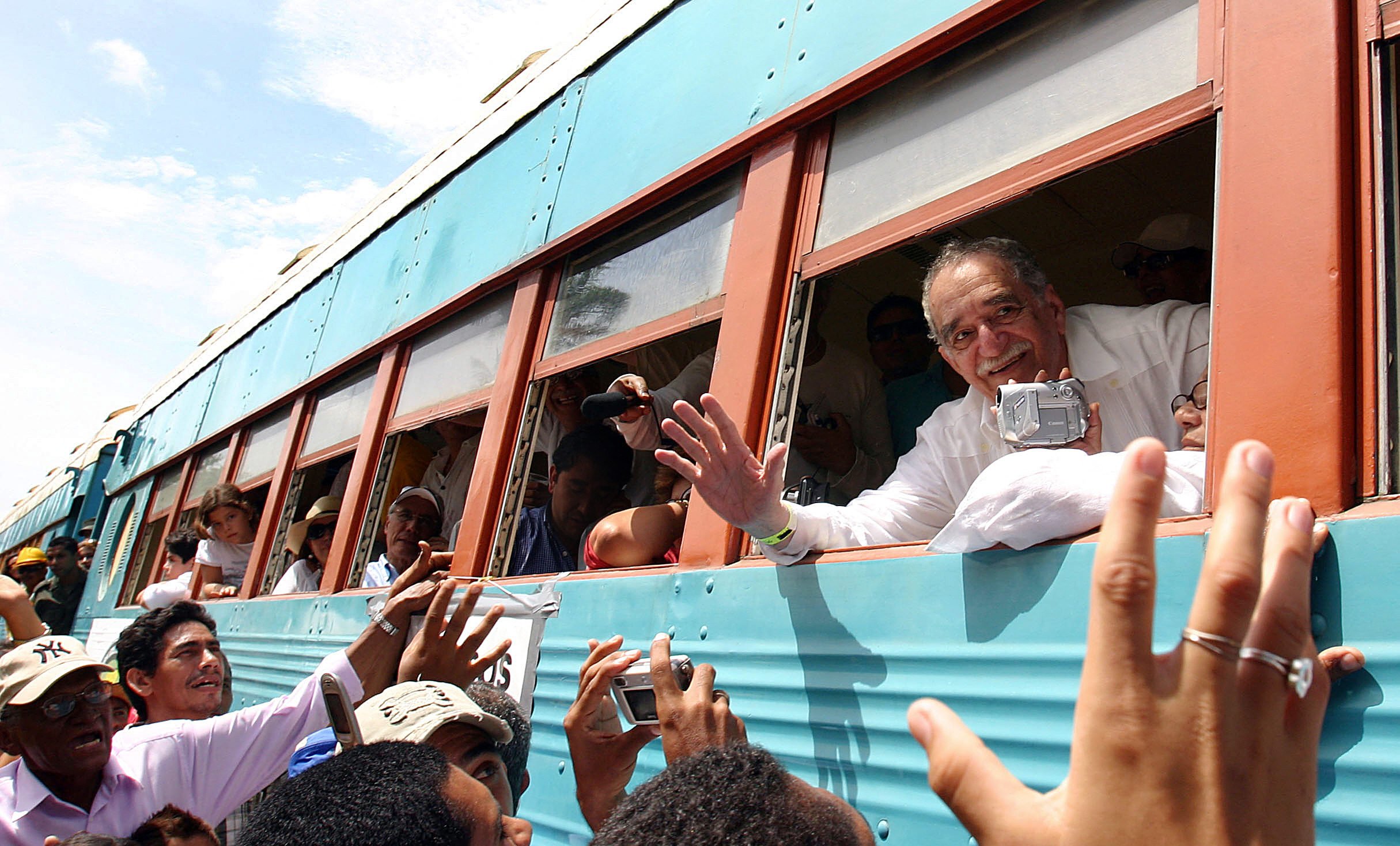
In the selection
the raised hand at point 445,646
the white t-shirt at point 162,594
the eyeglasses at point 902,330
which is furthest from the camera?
the white t-shirt at point 162,594

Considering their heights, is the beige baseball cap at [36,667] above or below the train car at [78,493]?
below

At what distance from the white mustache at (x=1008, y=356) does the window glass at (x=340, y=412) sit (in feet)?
10.8

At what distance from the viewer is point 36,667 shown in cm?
197

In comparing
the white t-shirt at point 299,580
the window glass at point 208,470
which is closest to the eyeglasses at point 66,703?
the white t-shirt at point 299,580

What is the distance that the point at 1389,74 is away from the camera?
1.38 m

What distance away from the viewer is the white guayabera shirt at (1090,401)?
1.89 meters

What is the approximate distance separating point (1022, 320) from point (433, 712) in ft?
4.46

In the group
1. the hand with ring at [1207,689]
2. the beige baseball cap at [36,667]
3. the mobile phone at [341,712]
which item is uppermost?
the hand with ring at [1207,689]

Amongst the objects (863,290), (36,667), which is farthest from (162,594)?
(863,290)

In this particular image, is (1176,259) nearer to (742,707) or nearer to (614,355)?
(614,355)

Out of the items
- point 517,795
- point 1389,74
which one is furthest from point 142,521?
point 1389,74

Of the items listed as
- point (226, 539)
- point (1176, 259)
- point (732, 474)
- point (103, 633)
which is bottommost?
point (103, 633)

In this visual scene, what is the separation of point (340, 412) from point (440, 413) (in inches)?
53.5

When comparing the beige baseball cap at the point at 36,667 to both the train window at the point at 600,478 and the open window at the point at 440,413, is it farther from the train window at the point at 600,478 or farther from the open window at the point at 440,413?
the open window at the point at 440,413
